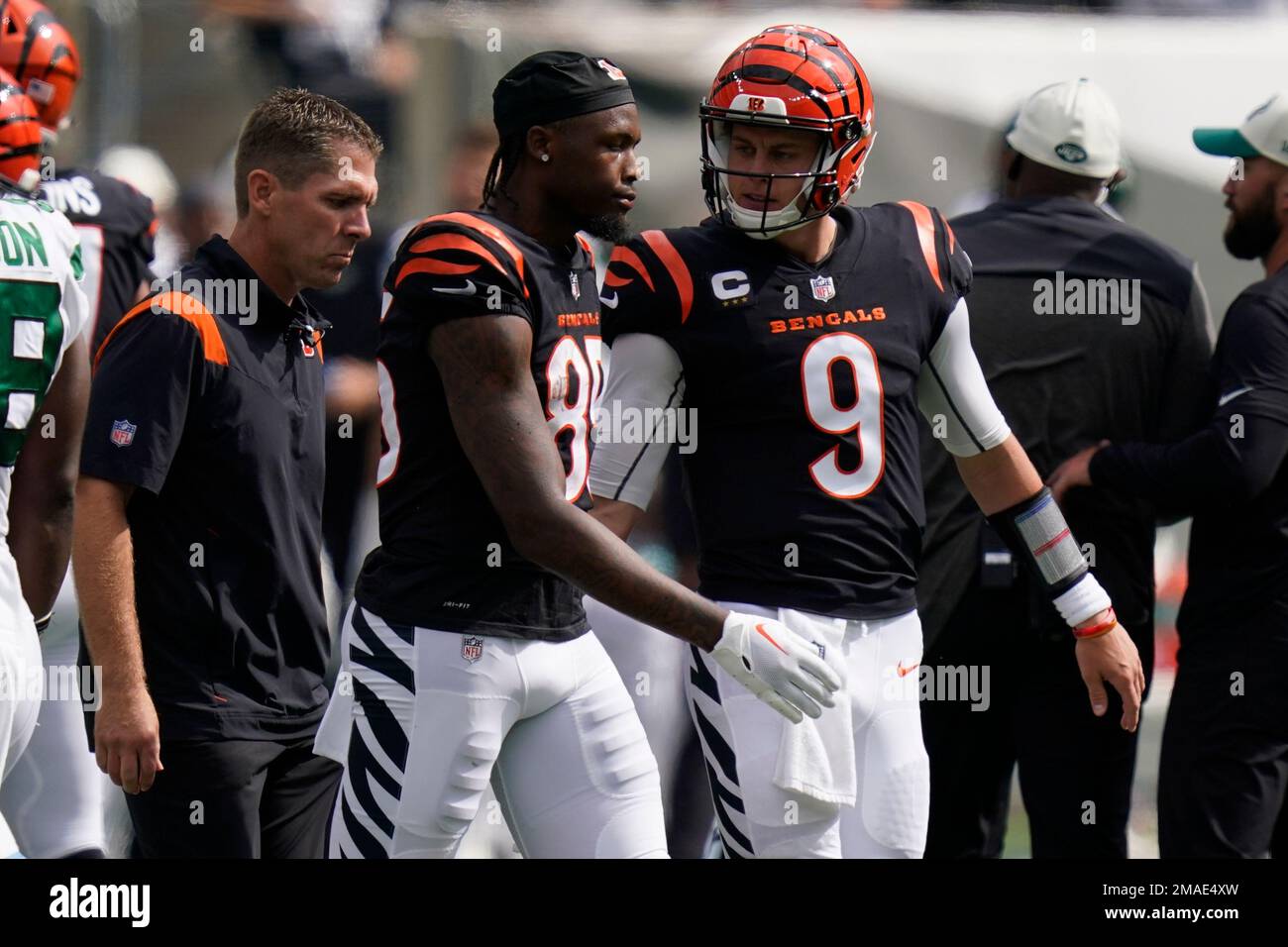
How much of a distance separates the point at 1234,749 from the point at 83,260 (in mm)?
2955

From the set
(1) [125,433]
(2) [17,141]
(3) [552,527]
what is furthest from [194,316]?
(3) [552,527]

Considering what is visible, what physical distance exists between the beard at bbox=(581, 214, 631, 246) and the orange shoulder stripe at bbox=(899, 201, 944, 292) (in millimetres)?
550

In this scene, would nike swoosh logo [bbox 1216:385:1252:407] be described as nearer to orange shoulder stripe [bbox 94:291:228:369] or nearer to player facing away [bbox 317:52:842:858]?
player facing away [bbox 317:52:842:858]

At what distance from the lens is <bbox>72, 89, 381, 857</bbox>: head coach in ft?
11.1

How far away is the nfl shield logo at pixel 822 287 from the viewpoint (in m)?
3.43

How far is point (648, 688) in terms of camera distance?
4.75 meters

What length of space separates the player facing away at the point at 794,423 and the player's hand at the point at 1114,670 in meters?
0.38

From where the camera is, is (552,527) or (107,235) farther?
(107,235)

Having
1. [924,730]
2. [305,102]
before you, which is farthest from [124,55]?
[924,730]

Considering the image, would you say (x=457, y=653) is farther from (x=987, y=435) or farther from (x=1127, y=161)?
(x=1127, y=161)

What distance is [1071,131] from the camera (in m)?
4.57

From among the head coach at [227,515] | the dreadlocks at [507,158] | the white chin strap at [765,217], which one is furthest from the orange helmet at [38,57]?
the white chin strap at [765,217]

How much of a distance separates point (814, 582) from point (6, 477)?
58.5 inches

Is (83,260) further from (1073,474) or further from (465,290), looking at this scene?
(1073,474)
